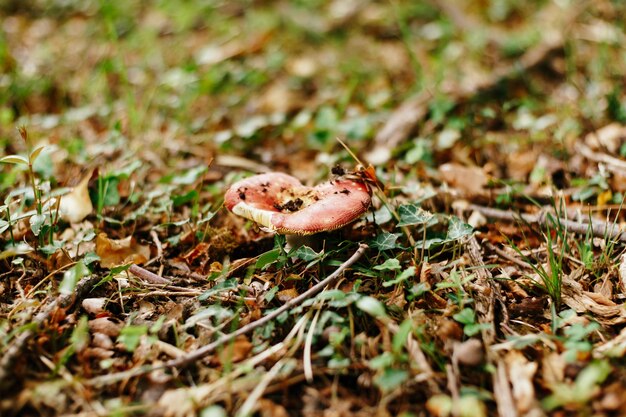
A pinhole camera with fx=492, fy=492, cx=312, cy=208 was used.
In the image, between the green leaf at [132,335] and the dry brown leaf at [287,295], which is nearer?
the green leaf at [132,335]

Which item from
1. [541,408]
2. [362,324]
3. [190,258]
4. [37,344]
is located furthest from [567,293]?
[37,344]

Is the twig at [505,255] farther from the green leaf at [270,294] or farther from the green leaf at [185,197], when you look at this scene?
the green leaf at [185,197]

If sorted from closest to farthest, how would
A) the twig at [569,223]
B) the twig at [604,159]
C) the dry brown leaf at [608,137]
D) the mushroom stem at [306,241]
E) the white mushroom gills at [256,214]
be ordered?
the white mushroom gills at [256,214] → the twig at [569,223] → the mushroom stem at [306,241] → the twig at [604,159] → the dry brown leaf at [608,137]

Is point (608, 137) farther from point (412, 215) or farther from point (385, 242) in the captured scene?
point (385, 242)

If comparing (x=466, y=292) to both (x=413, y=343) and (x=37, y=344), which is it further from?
(x=37, y=344)

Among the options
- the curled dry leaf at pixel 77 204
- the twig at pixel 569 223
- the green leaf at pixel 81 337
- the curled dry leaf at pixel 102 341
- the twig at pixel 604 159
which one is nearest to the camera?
the green leaf at pixel 81 337

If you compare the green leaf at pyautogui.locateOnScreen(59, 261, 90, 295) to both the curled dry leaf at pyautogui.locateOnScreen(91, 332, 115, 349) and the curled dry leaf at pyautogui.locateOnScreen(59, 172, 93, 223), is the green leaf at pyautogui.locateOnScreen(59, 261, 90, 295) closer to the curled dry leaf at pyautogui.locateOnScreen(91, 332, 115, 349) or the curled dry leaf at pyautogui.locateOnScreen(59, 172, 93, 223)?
the curled dry leaf at pyautogui.locateOnScreen(91, 332, 115, 349)

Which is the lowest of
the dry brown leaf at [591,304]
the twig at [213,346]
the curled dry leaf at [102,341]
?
the dry brown leaf at [591,304]

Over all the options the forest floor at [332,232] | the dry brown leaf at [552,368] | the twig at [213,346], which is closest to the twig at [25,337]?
the forest floor at [332,232]

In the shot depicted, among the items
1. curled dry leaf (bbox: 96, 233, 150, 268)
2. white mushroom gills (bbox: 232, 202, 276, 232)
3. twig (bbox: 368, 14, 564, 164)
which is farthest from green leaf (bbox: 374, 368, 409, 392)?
twig (bbox: 368, 14, 564, 164)
